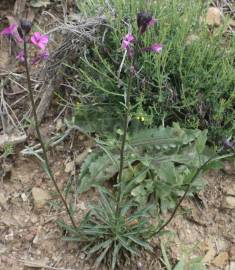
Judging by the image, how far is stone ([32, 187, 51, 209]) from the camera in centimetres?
271

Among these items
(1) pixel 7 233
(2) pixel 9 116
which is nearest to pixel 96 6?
(2) pixel 9 116

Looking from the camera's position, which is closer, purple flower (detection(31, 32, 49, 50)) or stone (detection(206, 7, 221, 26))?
purple flower (detection(31, 32, 49, 50))

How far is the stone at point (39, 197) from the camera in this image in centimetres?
271

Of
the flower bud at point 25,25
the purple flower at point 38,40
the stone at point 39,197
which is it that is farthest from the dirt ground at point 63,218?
the flower bud at point 25,25

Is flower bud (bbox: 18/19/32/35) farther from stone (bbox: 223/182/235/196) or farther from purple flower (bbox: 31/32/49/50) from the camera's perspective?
stone (bbox: 223/182/235/196)

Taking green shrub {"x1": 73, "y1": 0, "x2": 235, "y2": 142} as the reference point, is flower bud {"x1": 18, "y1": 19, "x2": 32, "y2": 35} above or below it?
above

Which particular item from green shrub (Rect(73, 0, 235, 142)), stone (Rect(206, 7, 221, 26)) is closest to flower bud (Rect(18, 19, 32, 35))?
green shrub (Rect(73, 0, 235, 142))

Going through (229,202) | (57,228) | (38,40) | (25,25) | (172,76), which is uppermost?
(25,25)

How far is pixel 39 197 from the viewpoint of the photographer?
8.95ft

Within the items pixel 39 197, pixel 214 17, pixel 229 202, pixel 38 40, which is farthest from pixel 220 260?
pixel 214 17

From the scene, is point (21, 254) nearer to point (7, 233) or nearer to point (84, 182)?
point (7, 233)

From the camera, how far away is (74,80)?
3.12 m

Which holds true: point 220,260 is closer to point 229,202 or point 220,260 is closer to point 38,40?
point 229,202

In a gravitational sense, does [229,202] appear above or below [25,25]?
below
